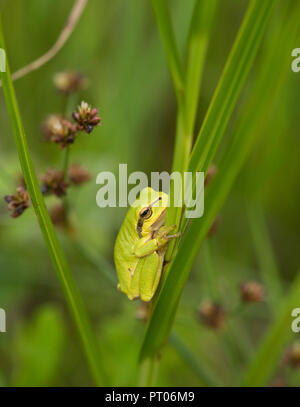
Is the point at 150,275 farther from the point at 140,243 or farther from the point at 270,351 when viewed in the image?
the point at 270,351

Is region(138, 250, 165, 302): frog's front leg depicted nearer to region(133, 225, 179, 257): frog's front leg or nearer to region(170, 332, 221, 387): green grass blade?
region(133, 225, 179, 257): frog's front leg

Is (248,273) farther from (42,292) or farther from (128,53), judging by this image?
(128,53)

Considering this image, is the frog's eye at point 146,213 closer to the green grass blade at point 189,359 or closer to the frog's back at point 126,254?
the frog's back at point 126,254

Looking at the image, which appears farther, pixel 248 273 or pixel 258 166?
pixel 248 273

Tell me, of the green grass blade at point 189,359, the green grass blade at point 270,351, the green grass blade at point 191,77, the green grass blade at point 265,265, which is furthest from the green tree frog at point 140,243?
the green grass blade at point 265,265

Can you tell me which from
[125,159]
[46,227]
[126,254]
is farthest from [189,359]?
[125,159]
